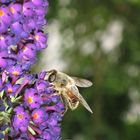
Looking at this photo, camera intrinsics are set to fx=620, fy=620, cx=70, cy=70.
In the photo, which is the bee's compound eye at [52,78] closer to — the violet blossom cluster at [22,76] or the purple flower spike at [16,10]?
the violet blossom cluster at [22,76]

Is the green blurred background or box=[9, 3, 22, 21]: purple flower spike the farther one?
the green blurred background

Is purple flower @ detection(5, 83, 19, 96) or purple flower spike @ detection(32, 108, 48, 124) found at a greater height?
purple flower @ detection(5, 83, 19, 96)

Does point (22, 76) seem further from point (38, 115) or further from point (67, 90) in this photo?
point (67, 90)

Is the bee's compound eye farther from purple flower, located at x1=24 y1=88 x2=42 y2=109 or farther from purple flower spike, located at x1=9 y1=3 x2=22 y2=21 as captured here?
purple flower spike, located at x1=9 y1=3 x2=22 y2=21

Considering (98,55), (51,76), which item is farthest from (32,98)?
(98,55)

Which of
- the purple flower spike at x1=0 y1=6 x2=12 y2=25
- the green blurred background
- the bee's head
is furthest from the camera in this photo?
the green blurred background

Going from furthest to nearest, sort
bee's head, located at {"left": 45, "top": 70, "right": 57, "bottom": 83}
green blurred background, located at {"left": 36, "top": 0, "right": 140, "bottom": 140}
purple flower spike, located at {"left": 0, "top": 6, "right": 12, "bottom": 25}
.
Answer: green blurred background, located at {"left": 36, "top": 0, "right": 140, "bottom": 140} → bee's head, located at {"left": 45, "top": 70, "right": 57, "bottom": 83} → purple flower spike, located at {"left": 0, "top": 6, "right": 12, "bottom": 25}

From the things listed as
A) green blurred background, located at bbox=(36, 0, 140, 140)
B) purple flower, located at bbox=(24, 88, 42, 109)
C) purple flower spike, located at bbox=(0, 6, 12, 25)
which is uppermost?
purple flower spike, located at bbox=(0, 6, 12, 25)

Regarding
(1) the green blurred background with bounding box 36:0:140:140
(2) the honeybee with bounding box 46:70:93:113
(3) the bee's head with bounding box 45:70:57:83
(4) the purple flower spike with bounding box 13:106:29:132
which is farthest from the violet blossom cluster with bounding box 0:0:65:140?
(1) the green blurred background with bounding box 36:0:140:140
